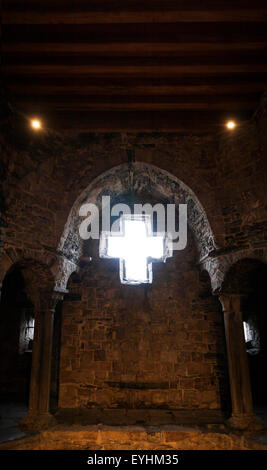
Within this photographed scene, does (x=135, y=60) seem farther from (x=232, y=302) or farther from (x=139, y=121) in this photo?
(x=232, y=302)

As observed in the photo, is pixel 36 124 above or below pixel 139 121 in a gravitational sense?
below

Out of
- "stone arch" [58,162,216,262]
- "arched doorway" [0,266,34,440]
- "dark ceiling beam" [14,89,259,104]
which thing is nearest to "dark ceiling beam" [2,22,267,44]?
"dark ceiling beam" [14,89,259,104]

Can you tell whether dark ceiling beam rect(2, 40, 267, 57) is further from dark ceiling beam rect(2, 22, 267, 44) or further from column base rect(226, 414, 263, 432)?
column base rect(226, 414, 263, 432)

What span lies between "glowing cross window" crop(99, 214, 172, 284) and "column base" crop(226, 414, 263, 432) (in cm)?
332

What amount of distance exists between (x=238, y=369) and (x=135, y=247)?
11.8 ft

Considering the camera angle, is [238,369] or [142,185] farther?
[142,185]

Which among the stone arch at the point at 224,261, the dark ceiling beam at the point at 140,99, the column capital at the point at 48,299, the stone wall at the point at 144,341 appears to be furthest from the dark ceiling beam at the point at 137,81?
the column capital at the point at 48,299

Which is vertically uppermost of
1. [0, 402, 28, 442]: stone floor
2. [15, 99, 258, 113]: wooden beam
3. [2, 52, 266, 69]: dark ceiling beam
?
[2, 52, 266, 69]: dark ceiling beam

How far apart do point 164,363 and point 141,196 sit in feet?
13.6

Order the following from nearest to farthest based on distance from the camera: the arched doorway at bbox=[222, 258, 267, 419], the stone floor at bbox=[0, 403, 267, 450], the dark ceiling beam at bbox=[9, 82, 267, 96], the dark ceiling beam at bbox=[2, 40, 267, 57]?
the dark ceiling beam at bbox=[2, 40, 267, 57] → the stone floor at bbox=[0, 403, 267, 450] → the dark ceiling beam at bbox=[9, 82, 267, 96] → the arched doorway at bbox=[222, 258, 267, 419]

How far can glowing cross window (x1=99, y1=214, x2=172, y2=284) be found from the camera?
7590mm

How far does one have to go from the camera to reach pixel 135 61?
4.86m

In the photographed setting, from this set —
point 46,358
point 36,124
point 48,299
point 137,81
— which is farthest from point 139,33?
point 46,358

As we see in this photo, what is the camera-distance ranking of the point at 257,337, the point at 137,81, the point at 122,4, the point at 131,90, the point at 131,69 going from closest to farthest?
1. the point at 122,4
2. the point at 131,69
3. the point at 137,81
4. the point at 131,90
5. the point at 257,337
